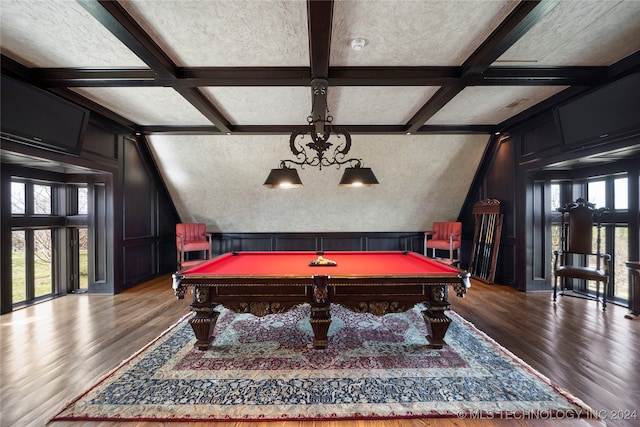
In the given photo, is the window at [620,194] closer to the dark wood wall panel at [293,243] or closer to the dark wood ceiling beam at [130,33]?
the dark wood wall panel at [293,243]

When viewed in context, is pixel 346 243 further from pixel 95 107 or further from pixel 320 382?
pixel 95 107

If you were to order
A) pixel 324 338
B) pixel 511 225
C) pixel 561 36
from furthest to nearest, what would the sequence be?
pixel 511 225
pixel 324 338
pixel 561 36

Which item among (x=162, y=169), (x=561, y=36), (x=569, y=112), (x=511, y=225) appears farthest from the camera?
(x=162, y=169)

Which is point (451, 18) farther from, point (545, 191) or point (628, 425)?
point (545, 191)

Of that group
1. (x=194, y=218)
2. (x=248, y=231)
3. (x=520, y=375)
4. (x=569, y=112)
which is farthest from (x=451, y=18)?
(x=194, y=218)

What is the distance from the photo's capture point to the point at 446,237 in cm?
582

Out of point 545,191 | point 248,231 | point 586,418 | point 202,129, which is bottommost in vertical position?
point 586,418

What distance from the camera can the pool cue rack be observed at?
4949 millimetres

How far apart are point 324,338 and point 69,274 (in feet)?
15.6

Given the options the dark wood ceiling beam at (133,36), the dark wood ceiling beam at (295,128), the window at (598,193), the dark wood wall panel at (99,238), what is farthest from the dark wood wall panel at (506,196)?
the dark wood wall panel at (99,238)

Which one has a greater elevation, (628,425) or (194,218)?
(194,218)

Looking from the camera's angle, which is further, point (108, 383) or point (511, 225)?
point (511, 225)

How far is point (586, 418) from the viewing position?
1706 mm

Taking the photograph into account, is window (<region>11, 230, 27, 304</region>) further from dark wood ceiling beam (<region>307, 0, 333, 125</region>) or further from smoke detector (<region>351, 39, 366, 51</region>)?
smoke detector (<region>351, 39, 366, 51</region>)
